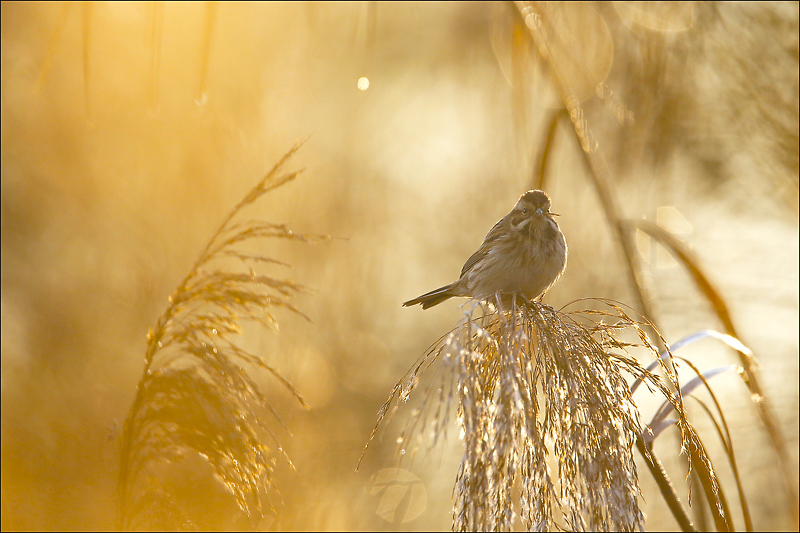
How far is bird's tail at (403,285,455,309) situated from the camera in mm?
3648

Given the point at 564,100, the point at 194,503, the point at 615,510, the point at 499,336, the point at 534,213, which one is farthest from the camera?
the point at 194,503

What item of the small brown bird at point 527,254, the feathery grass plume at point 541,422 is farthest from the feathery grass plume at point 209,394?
the small brown bird at point 527,254

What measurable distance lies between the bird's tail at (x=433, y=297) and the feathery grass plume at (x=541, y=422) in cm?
191

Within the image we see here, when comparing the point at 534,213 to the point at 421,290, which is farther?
the point at 421,290

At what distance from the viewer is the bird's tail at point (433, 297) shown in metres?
3.65

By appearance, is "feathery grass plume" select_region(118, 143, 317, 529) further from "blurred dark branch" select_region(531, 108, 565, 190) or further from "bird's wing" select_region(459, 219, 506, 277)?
"bird's wing" select_region(459, 219, 506, 277)

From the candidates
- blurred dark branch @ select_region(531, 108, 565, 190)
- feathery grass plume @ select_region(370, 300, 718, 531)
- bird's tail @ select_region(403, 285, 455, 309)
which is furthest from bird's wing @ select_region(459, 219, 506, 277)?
feathery grass plume @ select_region(370, 300, 718, 531)

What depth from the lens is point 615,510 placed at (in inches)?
55.8

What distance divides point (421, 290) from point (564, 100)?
3944 millimetres

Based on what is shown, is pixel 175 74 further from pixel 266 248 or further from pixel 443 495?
pixel 443 495

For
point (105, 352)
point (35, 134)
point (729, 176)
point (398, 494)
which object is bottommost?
point (398, 494)

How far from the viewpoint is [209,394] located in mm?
2061

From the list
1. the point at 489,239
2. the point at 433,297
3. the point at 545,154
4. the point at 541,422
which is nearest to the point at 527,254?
the point at 489,239

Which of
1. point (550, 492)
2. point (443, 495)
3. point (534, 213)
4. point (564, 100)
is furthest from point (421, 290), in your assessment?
point (550, 492)
